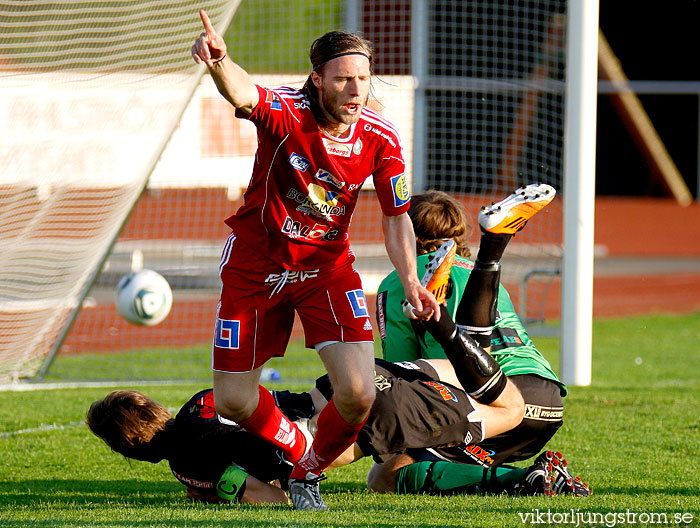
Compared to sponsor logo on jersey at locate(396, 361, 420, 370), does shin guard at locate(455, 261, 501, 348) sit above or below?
above

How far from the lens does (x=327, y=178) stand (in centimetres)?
379

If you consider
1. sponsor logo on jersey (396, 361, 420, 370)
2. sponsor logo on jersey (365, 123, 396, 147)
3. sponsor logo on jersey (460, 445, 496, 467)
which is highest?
sponsor logo on jersey (365, 123, 396, 147)

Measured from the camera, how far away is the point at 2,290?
643cm

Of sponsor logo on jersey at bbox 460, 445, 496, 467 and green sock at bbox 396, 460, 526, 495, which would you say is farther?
sponsor logo on jersey at bbox 460, 445, 496, 467

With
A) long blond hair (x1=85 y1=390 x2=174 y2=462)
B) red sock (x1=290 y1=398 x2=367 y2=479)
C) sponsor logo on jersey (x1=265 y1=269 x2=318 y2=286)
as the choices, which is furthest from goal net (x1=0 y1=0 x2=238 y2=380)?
red sock (x1=290 y1=398 x2=367 y2=479)

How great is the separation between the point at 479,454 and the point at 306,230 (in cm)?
128

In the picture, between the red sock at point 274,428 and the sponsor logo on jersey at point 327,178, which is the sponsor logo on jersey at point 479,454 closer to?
the red sock at point 274,428

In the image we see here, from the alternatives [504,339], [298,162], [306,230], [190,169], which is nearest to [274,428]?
[306,230]

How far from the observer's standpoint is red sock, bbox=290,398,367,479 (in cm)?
384

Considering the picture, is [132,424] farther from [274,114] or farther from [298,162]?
[274,114]

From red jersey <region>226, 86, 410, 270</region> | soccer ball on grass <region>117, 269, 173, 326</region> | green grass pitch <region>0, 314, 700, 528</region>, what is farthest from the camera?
soccer ball on grass <region>117, 269, 173, 326</region>

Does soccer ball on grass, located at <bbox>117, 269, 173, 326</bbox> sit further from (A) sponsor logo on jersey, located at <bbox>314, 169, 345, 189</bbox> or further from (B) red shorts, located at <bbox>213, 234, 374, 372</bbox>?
(A) sponsor logo on jersey, located at <bbox>314, 169, 345, 189</bbox>

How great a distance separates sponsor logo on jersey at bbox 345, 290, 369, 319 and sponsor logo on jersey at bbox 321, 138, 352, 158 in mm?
569

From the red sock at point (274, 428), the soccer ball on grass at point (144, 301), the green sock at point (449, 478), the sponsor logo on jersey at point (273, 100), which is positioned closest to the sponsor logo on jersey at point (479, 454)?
the green sock at point (449, 478)
